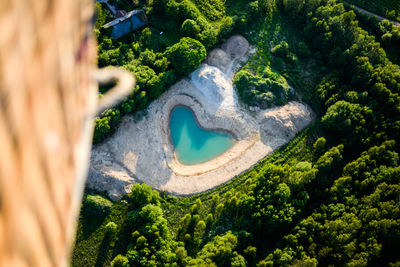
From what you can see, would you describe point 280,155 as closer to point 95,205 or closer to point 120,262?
point 120,262

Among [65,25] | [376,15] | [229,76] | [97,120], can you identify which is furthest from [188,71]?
[65,25]

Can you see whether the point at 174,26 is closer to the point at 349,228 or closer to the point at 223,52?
the point at 223,52

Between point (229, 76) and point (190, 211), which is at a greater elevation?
point (229, 76)

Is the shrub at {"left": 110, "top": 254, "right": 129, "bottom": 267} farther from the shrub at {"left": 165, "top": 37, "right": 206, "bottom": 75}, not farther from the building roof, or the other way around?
the building roof

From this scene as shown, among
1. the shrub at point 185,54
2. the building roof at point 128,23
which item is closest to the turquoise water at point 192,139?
the shrub at point 185,54

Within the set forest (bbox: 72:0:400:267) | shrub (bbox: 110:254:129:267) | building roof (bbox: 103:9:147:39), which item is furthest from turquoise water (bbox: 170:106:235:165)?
shrub (bbox: 110:254:129:267)

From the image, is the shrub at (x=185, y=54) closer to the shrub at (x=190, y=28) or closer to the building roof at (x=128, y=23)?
the shrub at (x=190, y=28)

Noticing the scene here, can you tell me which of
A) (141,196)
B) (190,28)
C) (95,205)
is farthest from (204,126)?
(95,205)
